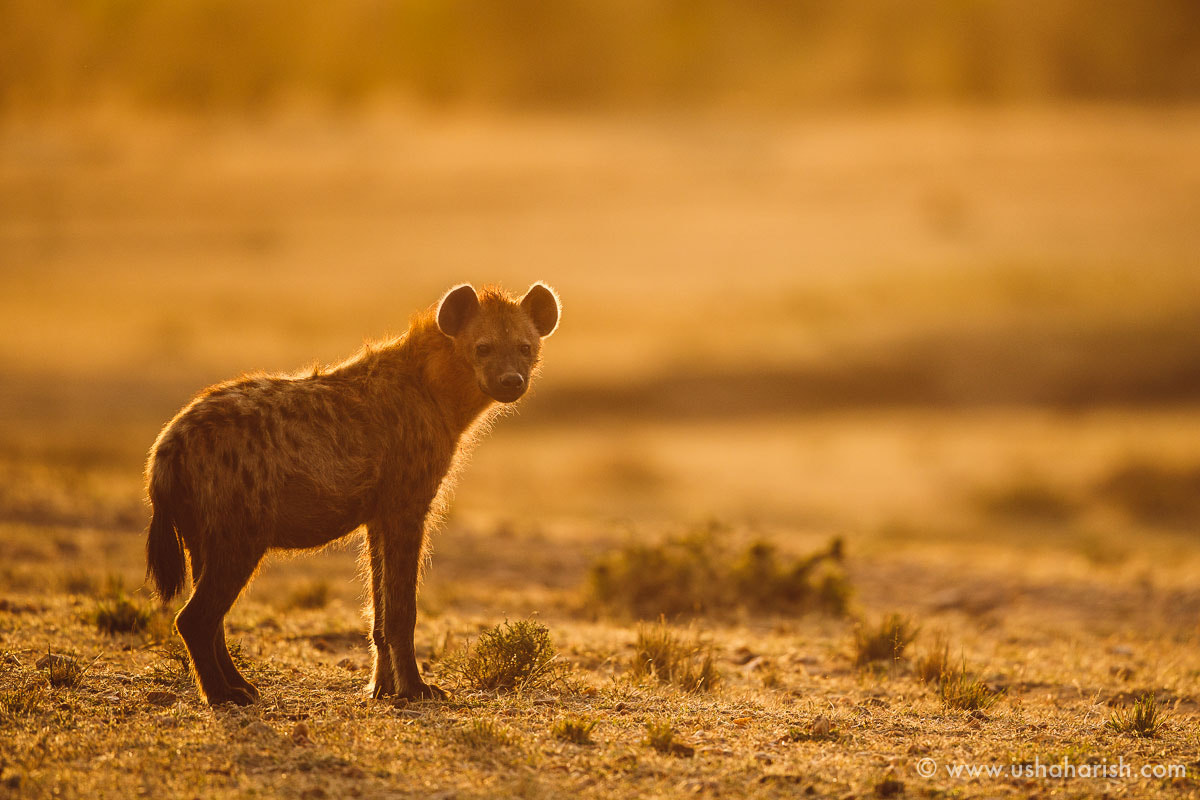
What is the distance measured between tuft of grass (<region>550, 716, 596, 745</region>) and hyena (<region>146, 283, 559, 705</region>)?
104cm

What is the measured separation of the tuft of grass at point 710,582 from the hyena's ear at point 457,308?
15.2ft

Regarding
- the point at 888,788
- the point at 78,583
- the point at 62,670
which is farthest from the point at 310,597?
the point at 888,788

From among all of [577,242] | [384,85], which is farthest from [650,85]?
[577,242]

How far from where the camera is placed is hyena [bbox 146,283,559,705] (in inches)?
262

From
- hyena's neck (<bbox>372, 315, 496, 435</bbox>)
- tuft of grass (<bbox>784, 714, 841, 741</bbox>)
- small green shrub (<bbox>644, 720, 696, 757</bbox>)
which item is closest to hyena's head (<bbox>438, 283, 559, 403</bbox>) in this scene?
hyena's neck (<bbox>372, 315, 496, 435</bbox>)

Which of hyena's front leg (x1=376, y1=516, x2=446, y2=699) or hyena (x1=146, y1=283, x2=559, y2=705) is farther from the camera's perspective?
hyena's front leg (x1=376, y1=516, x2=446, y2=699)

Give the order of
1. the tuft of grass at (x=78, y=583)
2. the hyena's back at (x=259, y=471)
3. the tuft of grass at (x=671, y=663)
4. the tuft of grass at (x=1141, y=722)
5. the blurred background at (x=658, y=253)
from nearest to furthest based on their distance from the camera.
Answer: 1. the hyena's back at (x=259, y=471)
2. the tuft of grass at (x=1141, y=722)
3. the tuft of grass at (x=671, y=663)
4. the tuft of grass at (x=78, y=583)
5. the blurred background at (x=658, y=253)

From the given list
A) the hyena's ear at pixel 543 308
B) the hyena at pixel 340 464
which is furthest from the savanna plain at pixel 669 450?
the hyena's ear at pixel 543 308

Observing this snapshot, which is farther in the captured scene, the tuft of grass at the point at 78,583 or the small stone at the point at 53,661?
the tuft of grass at the point at 78,583

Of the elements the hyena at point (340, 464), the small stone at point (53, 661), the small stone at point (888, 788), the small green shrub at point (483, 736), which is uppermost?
the hyena at point (340, 464)

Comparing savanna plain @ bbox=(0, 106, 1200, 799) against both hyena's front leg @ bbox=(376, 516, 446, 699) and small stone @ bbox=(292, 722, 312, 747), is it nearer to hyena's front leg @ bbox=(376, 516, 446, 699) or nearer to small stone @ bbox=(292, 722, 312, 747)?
small stone @ bbox=(292, 722, 312, 747)

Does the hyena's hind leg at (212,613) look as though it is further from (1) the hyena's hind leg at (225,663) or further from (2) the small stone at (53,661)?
(2) the small stone at (53,661)

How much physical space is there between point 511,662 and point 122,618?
3164 millimetres

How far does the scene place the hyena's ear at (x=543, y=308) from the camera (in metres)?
8.55
